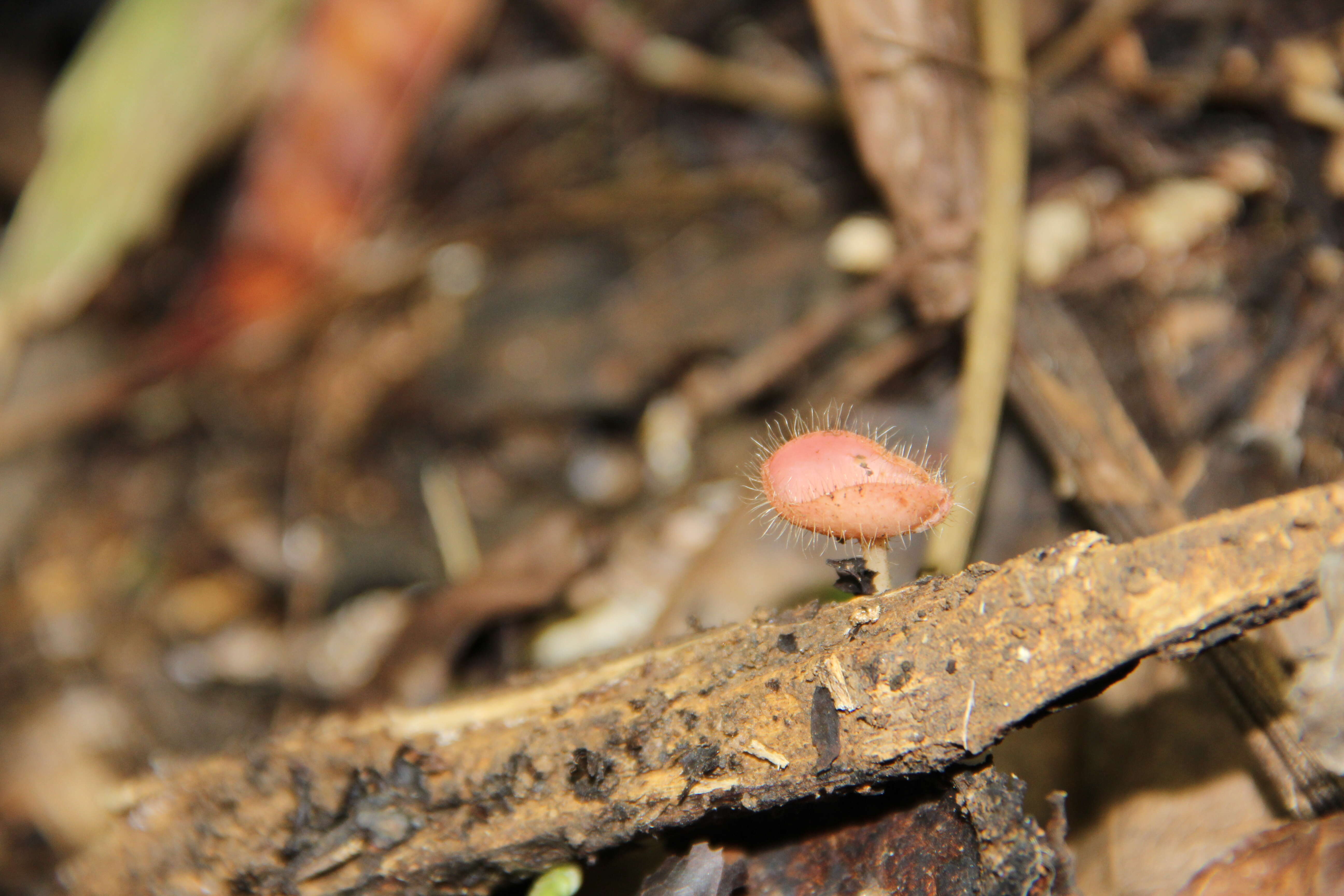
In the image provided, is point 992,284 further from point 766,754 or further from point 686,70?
point 686,70

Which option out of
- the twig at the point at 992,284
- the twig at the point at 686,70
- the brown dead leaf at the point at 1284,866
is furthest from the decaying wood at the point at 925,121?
the brown dead leaf at the point at 1284,866

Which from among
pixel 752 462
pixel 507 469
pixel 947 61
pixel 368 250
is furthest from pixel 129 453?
Answer: pixel 947 61

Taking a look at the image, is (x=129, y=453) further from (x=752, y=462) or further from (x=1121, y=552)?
(x=1121, y=552)

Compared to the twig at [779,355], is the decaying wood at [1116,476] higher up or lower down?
lower down

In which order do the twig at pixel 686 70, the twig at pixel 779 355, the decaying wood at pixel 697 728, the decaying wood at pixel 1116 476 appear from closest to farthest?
the decaying wood at pixel 697 728 → the decaying wood at pixel 1116 476 → the twig at pixel 779 355 → the twig at pixel 686 70

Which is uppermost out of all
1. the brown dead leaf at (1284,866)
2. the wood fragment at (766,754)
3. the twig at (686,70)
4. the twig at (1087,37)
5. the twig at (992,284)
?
the twig at (686,70)

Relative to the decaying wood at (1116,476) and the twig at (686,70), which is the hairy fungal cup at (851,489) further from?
the twig at (686,70)

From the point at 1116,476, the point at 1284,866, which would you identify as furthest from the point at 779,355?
the point at 1284,866
